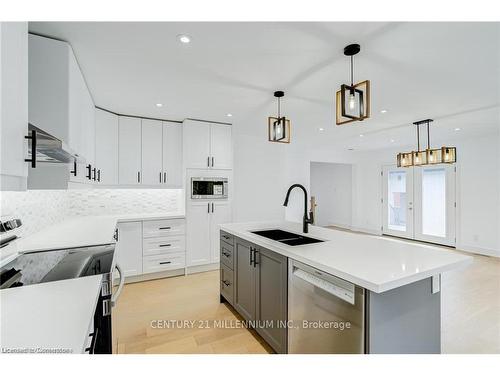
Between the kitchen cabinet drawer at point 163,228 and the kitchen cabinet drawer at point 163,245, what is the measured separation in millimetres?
62

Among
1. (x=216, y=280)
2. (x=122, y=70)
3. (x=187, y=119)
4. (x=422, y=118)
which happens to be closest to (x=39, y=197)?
(x=122, y=70)

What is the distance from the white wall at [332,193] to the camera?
7.91 metres

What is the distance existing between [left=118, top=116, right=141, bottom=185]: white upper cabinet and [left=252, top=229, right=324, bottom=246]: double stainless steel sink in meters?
2.28

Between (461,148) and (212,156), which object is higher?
(461,148)

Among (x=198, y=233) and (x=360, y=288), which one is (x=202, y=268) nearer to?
(x=198, y=233)

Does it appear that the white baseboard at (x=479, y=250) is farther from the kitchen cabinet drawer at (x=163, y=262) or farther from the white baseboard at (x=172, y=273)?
the kitchen cabinet drawer at (x=163, y=262)

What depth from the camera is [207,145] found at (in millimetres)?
3980

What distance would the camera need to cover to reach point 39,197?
251cm

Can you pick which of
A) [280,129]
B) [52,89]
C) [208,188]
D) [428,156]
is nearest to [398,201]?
[428,156]

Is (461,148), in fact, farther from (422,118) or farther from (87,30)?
(87,30)

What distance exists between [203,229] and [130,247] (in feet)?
3.51

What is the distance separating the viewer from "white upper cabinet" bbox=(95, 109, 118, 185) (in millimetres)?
3336

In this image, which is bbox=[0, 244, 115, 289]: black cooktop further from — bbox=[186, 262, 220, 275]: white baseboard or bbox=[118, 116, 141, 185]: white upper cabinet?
bbox=[186, 262, 220, 275]: white baseboard
